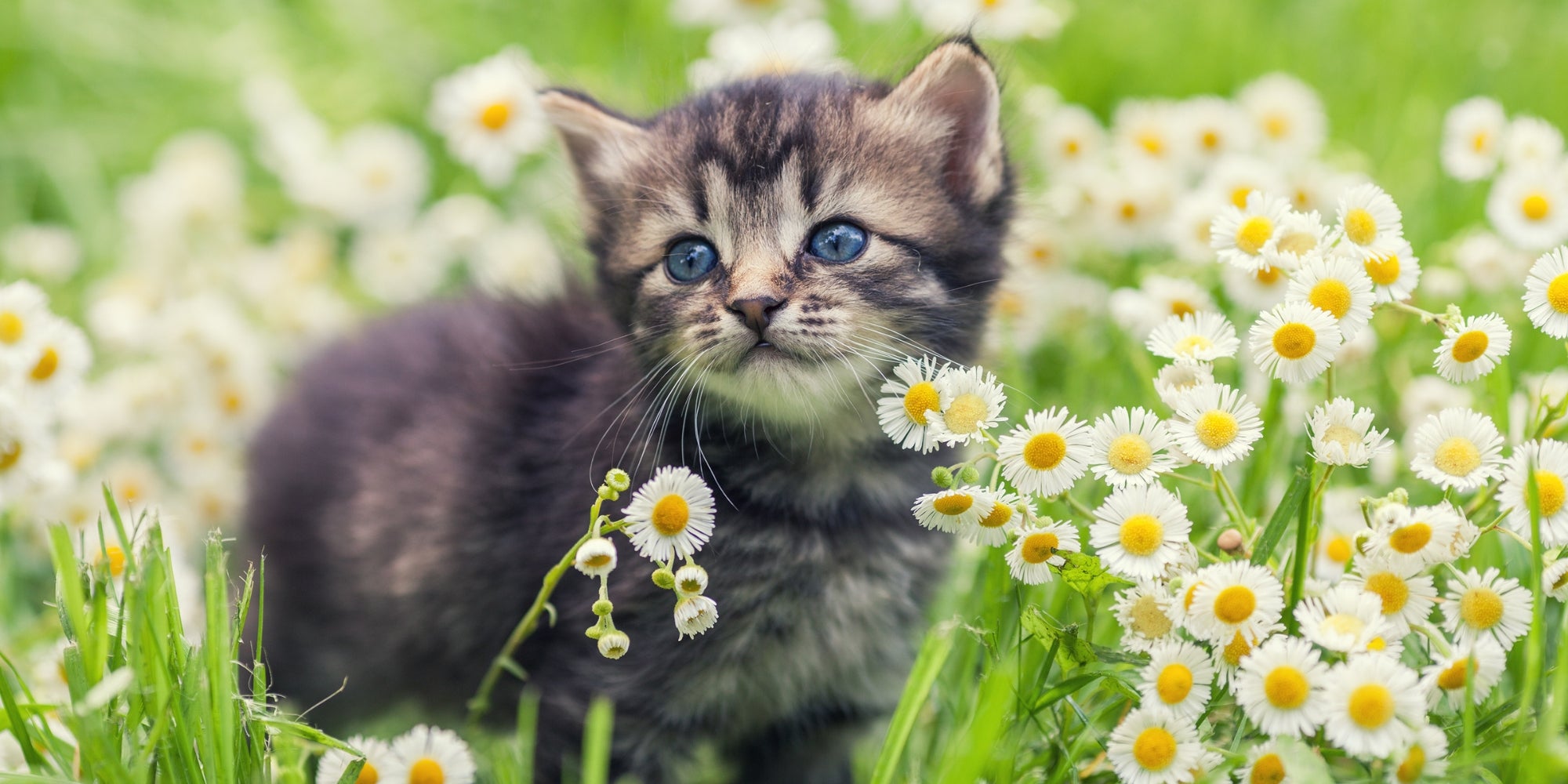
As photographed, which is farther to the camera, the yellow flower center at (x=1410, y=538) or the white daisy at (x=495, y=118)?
the white daisy at (x=495, y=118)

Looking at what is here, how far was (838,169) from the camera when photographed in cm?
200

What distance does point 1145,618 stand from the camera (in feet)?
5.54

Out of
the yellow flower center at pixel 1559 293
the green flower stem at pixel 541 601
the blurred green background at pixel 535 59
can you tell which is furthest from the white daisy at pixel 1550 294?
the blurred green background at pixel 535 59

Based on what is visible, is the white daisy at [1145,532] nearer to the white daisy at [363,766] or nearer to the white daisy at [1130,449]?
the white daisy at [1130,449]

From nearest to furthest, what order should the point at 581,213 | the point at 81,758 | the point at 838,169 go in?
1. the point at 81,758
2. the point at 838,169
3. the point at 581,213

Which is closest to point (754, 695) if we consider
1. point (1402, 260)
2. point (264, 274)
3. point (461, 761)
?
point (461, 761)

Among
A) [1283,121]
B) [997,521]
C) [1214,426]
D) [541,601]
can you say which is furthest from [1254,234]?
[1283,121]

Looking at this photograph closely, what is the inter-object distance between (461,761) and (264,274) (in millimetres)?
2321

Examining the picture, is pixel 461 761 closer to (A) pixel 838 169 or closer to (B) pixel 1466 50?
(A) pixel 838 169

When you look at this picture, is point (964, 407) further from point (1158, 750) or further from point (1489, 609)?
point (1489, 609)

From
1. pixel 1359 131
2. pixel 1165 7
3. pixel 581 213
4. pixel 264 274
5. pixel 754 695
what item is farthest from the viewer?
pixel 1165 7

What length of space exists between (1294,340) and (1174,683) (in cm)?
46

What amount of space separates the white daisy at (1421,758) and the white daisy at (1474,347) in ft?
1.54

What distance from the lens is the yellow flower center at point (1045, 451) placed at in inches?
65.3
